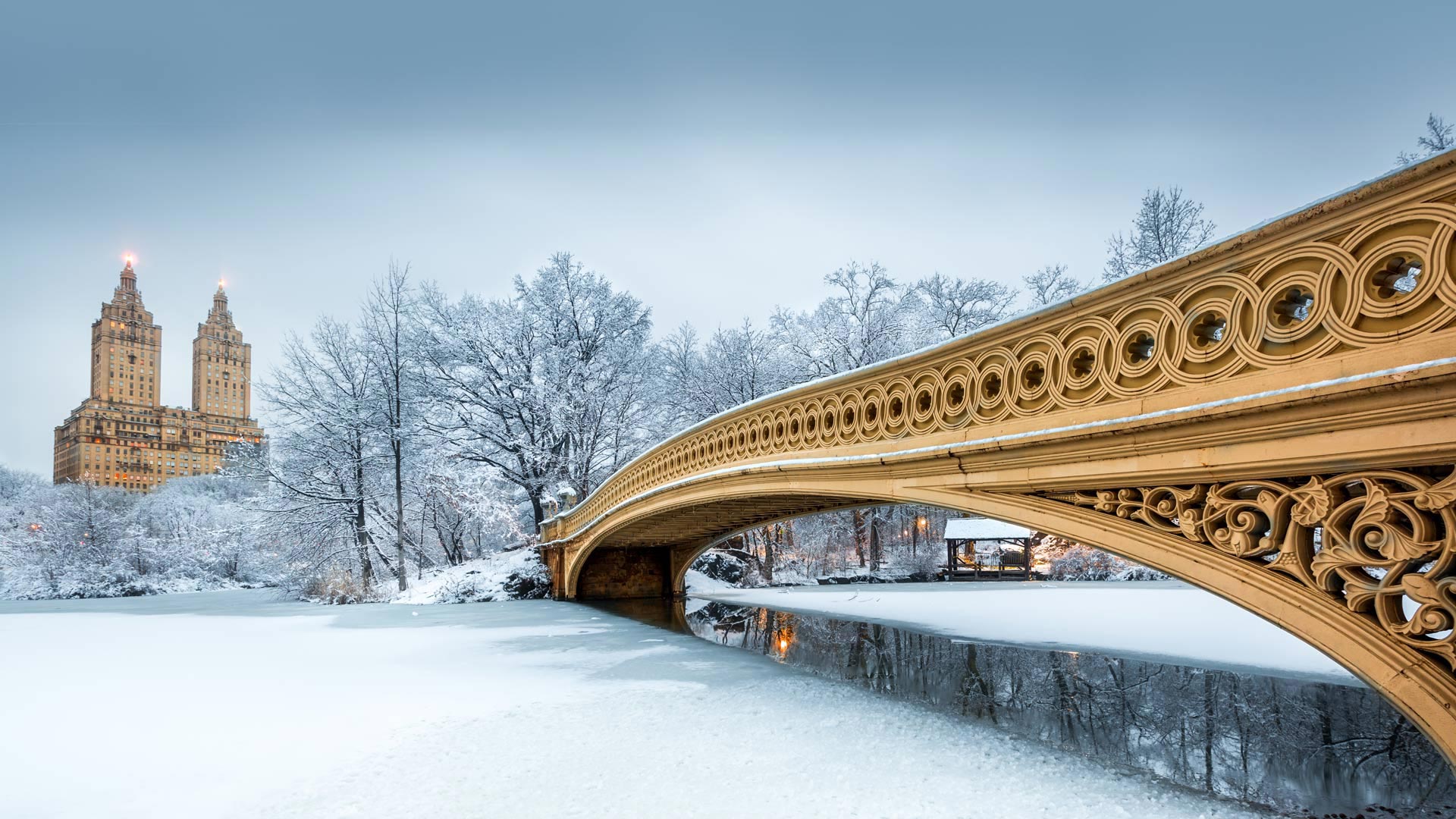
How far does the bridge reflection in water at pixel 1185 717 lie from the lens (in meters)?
4.51

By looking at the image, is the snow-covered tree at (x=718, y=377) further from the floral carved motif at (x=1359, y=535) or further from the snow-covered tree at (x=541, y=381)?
the floral carved motif at (x=1359, y=535)

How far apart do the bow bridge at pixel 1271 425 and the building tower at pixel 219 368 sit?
4666 inches

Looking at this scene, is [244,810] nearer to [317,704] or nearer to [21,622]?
[317,704]

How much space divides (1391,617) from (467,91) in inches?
3119

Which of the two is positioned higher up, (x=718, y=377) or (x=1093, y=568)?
(x=718, y=377)

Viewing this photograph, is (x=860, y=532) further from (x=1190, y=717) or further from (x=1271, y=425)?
(x=1271, y=425)

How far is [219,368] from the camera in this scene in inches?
4090

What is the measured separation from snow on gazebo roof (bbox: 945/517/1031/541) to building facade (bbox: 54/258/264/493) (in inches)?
2664

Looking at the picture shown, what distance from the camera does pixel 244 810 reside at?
4.00m

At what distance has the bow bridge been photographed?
8.87 feet

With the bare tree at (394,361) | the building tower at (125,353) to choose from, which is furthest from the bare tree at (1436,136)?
the building tower at (125,353)

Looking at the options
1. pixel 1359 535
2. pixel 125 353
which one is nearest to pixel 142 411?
pixel 125 353

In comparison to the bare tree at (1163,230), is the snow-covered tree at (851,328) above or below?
below

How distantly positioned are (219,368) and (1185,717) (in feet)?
412
